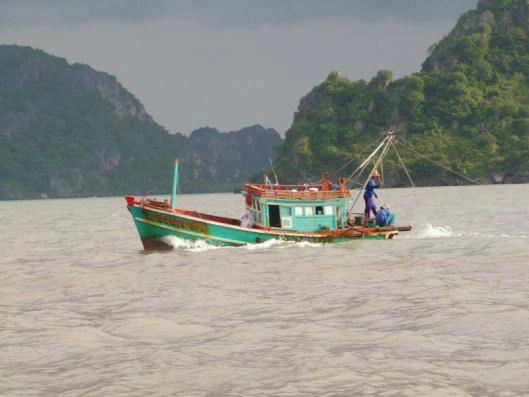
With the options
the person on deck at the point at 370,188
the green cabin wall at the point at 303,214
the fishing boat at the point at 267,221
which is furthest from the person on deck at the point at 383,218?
the green cabin wall at the point at 303,214

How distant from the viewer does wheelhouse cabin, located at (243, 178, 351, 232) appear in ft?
113

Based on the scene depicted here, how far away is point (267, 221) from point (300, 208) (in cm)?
161

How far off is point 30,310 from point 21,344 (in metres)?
4.20

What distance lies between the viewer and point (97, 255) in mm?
36125

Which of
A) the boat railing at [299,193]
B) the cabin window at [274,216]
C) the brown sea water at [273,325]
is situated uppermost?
the boat railing at [299,193]

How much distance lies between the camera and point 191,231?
33.1m

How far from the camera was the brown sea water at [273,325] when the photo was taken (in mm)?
12250

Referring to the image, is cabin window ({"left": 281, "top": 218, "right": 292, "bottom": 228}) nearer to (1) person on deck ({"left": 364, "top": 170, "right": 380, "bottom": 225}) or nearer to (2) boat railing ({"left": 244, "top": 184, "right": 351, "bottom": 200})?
(2) boat railing ({"left": 244, "top": 184, "right": 351, "bottom": 200})

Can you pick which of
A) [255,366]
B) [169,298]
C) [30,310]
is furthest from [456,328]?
[30,310]

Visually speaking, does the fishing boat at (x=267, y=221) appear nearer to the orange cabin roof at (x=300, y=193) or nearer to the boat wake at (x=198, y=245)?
the orange cabin roof at (x=300, y=193)

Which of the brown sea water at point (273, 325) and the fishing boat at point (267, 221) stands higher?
the fishing boat at point (267, 221)

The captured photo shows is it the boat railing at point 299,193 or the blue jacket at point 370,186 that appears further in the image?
the blue jacket at point 370,186

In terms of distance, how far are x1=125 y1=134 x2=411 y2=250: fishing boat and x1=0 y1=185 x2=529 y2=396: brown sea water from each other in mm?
2805

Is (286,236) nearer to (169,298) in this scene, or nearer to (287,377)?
(169,298)
